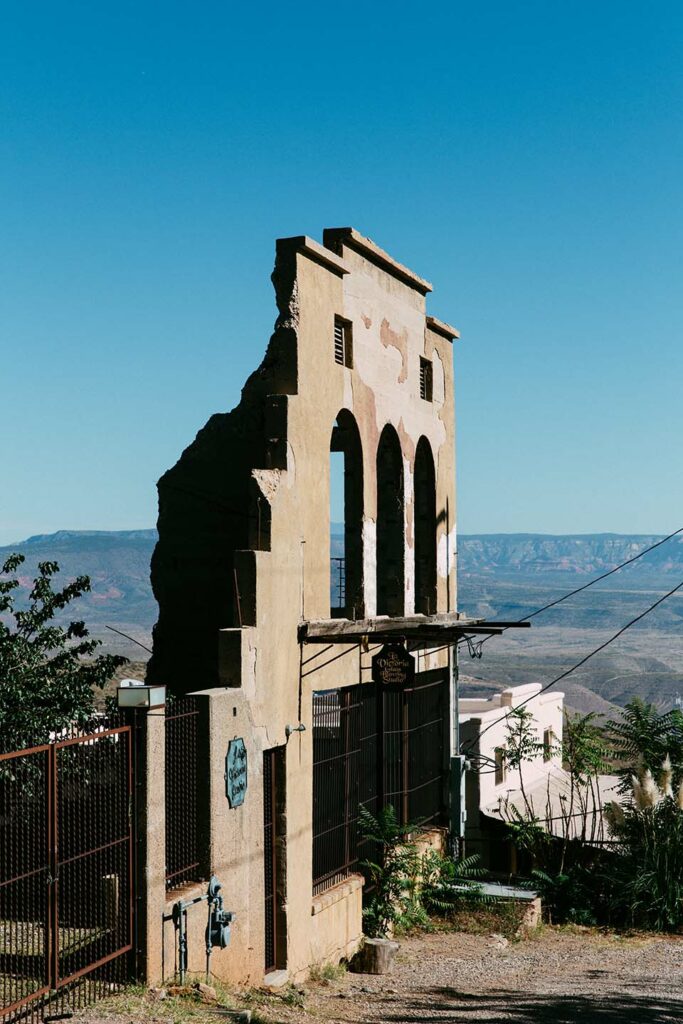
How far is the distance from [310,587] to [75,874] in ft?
19.0

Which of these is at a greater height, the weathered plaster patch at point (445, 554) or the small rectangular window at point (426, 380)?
the small rectangular window at point (426, 380)

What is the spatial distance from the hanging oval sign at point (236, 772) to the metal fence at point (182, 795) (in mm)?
552

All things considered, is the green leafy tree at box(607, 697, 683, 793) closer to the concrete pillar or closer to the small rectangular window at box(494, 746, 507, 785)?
the small rectangular window at box(494, 746, 507, 785)

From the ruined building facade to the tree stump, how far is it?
354mm

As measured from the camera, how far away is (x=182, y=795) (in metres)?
14.4

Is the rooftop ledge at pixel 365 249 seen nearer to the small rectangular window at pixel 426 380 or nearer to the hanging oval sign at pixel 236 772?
the small rectangular window at pixel 426 380

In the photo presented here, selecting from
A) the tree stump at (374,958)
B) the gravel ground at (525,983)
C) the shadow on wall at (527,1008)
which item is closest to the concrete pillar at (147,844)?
the gravel ground at (525,983)

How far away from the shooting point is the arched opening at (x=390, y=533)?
22.1 m

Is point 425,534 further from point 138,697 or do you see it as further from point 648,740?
point 138,697

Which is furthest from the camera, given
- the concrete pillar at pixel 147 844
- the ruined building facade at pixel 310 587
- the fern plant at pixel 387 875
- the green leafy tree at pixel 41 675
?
the fern plant at pixel 387 875

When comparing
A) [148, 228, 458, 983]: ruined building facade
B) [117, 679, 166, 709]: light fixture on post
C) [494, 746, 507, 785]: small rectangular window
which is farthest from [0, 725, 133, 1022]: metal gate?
[494, 746, 507, 785]: small rectangular window

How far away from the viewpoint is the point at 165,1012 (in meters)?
12.5

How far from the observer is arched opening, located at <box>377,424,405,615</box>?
22.1 metres

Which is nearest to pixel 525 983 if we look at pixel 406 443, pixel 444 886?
pixel 444 886
